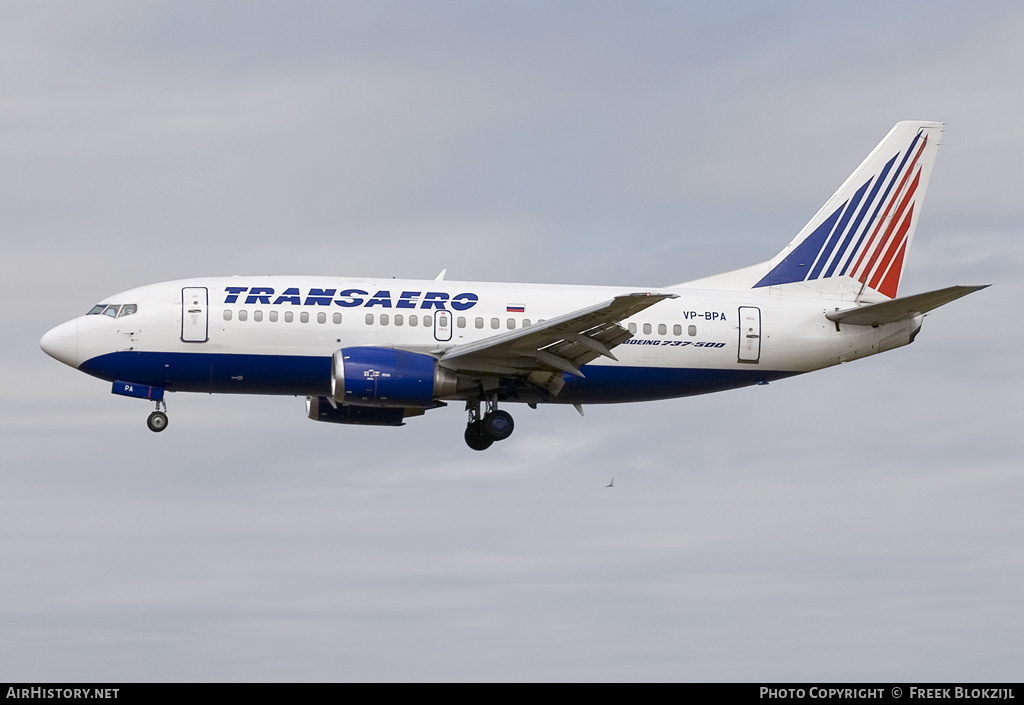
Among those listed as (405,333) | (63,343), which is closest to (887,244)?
(405,333)

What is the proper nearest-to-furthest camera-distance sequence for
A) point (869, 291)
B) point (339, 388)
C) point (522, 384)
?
point (339, 388), point (522, 384), point (869, 291)

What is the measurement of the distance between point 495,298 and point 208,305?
8635 millimetres

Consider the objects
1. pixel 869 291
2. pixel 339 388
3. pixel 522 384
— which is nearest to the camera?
pixel 339 388

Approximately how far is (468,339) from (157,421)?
381 inches

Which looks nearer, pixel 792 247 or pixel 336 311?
pixel 336 311

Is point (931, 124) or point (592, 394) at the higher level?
point (931, 124)

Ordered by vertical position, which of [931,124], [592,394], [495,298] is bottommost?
[592,394]

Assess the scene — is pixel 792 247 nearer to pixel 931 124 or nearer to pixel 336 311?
pixel 931 124

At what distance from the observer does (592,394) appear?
47.6m

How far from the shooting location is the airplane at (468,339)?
44.5 m

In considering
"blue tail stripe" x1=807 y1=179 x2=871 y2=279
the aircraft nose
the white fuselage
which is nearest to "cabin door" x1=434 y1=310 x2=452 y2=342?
the white fuselage

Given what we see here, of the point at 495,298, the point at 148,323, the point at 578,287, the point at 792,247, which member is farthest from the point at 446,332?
the point at 792,247

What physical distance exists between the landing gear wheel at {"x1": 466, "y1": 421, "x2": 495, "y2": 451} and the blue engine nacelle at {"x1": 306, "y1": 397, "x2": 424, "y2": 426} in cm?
361

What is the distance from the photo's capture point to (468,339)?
46062mm
